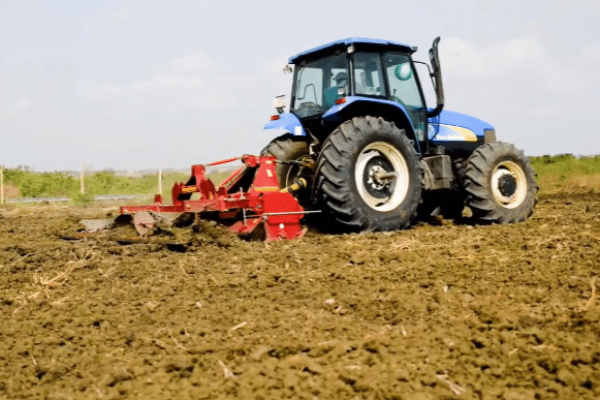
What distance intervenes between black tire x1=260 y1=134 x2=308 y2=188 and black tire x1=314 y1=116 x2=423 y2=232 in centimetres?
91

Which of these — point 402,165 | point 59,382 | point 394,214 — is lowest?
point 59,382

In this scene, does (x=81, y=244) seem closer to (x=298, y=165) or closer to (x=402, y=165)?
(x=298, y=165)

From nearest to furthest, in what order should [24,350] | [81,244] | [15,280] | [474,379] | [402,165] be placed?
[474,379], [24,350], [15,280], [81,244], [402,165]

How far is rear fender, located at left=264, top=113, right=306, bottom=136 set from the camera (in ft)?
21.8

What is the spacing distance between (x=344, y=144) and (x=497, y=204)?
227cm

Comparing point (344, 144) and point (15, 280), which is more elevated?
point (344, 144)

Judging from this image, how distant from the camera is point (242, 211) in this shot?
5.96 meters

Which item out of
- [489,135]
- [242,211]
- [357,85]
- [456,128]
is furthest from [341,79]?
[489,135]

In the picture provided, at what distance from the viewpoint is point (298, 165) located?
6855 mm

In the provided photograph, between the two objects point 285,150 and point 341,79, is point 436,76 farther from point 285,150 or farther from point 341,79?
Answer: point 285,150

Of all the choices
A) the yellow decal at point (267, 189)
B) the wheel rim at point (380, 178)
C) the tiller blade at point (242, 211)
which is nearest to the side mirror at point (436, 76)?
the wheel rim at point (380, 178)

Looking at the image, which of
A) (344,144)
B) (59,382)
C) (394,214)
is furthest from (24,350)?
(394,214)

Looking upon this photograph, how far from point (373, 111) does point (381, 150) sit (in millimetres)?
606

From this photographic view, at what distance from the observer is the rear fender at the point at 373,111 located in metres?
6.38
